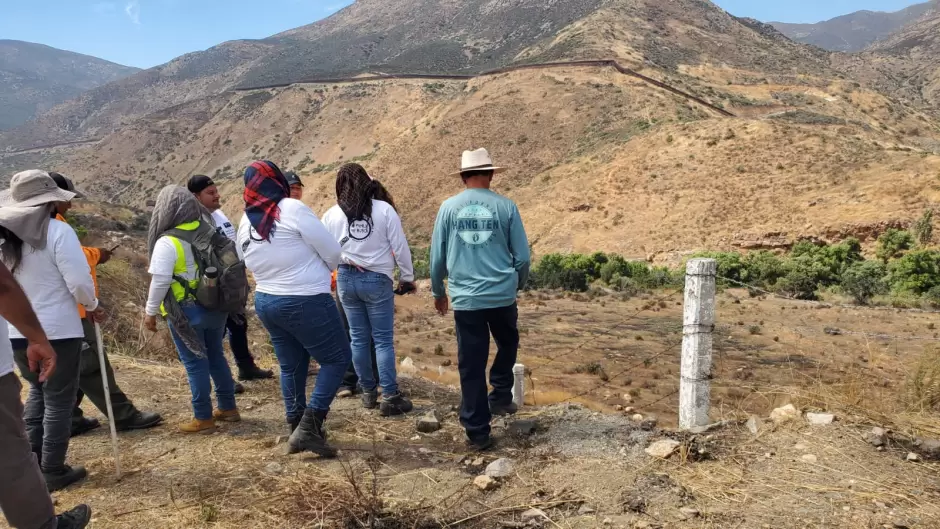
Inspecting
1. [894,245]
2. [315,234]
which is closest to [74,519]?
[315,234]

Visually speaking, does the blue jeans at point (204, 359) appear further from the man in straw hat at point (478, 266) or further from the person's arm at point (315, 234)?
the man in straw hat at point (478, 266)

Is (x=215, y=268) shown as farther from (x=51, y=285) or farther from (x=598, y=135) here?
(x=598, y=135)

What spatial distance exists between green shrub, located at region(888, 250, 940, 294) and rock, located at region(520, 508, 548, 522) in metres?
16.3

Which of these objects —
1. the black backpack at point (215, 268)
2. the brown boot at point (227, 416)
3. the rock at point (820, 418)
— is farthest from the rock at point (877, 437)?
the brown boot at point (227, 416)

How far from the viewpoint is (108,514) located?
2830mm

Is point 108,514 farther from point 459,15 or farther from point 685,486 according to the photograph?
point 459,15

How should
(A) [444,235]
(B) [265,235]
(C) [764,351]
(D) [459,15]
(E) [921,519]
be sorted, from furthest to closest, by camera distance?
(D) [459,15] < (C) [764,351] < (A) [444,235] < (B) [265,235] < (E) [921,519]

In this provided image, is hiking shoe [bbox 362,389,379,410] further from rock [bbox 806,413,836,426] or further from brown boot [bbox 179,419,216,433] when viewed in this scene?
rock [bbox 806,413,836,426]

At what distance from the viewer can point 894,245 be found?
18297 millimetres

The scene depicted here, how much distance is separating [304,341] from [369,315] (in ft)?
3.10

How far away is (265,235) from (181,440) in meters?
1.70

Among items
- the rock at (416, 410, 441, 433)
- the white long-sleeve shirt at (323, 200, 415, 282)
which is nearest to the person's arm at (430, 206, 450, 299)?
the white long-sleeve shirt at (323, 200, 415, 282)

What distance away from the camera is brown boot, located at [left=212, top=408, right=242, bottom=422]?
423 centimetres

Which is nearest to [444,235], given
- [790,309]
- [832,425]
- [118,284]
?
[832,425]
